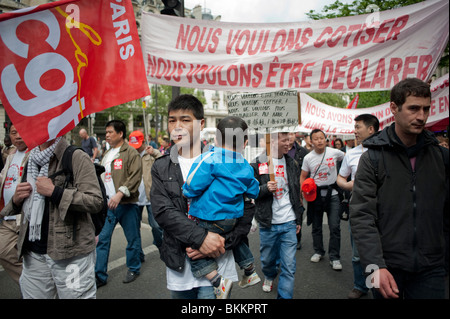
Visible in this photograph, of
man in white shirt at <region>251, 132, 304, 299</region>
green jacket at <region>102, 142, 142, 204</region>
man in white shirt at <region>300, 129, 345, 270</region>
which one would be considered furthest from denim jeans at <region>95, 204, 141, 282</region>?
man in white shirt at <region>300, 129, 345, 270</region>

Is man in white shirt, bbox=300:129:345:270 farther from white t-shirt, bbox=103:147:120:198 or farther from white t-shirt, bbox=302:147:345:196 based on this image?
white t-shirt, bbox=103:147:120:198

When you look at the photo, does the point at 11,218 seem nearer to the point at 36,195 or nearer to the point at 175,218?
the point at 36,195

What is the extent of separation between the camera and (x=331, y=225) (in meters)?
4.64

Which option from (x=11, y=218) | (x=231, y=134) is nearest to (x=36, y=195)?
(x=11, y=218)

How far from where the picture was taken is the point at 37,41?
216cm

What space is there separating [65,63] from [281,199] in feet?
8.48

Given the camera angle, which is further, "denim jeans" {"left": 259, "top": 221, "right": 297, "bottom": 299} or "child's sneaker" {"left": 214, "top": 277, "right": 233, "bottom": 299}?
"denim jeans" {"left": 259, "top": 221, "right": 297, "bottom": 299}

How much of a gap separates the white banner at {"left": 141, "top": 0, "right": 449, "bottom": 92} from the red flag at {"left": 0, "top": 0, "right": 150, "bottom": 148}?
2.53 feet

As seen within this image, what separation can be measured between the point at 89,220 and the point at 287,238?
2132 mm

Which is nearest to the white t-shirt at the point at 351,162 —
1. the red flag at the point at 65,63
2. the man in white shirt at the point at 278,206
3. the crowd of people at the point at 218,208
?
the man in white shirt at the point at 278,206

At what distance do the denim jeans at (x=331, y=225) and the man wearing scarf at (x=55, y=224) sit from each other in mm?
3422

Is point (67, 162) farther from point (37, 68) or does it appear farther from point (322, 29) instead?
point (322, 29)

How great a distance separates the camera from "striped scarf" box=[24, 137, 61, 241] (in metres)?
2.36

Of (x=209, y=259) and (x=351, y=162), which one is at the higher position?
(x=351, y=162)
